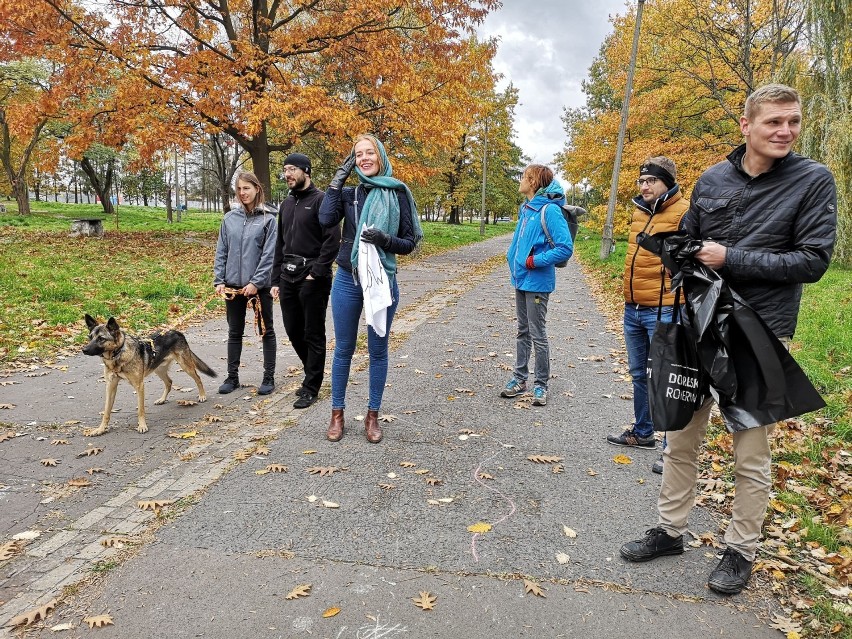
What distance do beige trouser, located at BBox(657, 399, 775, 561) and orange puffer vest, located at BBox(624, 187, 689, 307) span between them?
52.3 inches

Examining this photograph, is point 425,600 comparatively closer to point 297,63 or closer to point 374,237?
point 374,237

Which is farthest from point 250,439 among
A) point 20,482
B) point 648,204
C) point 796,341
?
point 796,341

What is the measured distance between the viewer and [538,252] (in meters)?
5.53

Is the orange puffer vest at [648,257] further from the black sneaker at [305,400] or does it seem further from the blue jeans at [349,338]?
the black sneaker at [305,400]

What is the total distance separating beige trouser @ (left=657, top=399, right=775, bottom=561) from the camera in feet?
9.27

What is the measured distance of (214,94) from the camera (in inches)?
600

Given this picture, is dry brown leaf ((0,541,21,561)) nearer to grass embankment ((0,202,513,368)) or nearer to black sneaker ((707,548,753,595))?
black sneaker ((707,548,753,595))

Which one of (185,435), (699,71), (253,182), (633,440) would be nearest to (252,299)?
(253,182)

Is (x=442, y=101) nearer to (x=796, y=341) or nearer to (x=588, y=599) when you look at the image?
(x=796, y=341)

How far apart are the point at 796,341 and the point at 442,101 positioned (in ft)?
41.7

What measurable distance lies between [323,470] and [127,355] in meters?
2.14

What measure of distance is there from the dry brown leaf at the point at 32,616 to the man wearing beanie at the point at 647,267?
3.89 meters

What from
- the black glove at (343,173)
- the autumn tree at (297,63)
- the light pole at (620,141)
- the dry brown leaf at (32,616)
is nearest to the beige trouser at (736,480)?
the black glove at (343,173)

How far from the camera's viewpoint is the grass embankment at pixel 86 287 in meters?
8.12
